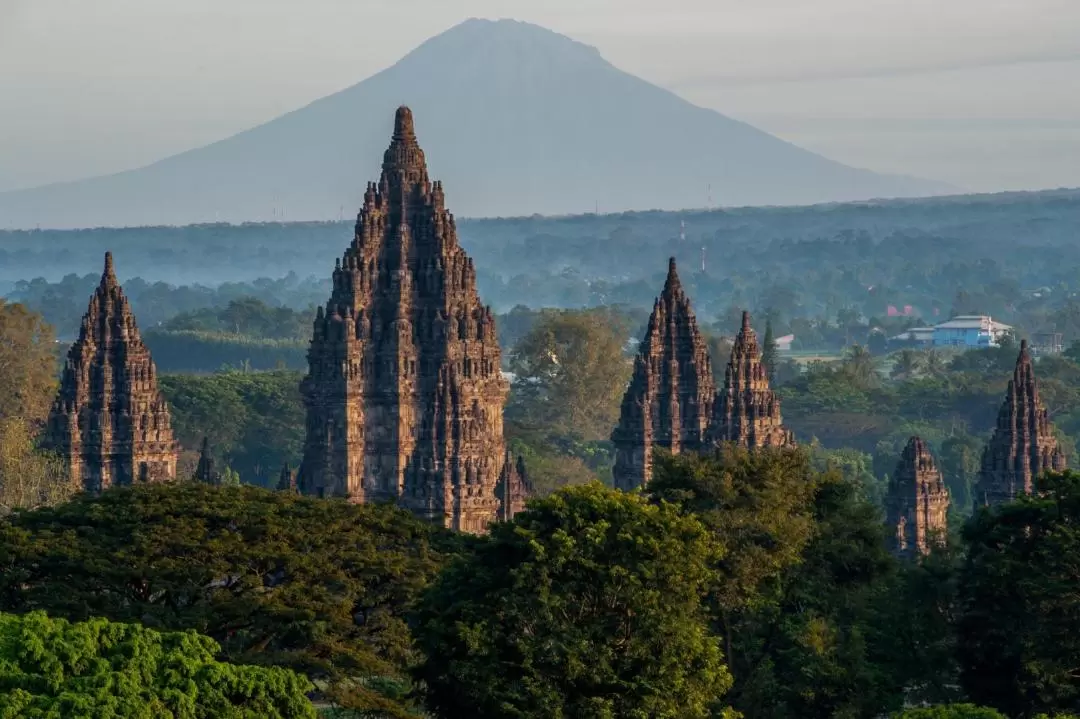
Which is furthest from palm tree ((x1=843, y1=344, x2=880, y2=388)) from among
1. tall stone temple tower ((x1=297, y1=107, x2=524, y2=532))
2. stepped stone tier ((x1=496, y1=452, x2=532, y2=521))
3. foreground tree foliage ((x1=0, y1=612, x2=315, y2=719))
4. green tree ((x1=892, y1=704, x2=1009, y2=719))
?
foreground tree foliage ((x1=0, y1=612, x2=315, y2=719))

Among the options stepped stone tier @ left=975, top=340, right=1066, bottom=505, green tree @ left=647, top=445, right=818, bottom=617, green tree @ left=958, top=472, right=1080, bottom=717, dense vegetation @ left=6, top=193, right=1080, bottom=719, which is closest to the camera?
dense vegetation @ left=6, top=193, right=1080, bottom=719

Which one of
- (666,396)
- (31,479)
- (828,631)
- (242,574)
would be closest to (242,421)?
(31,479)

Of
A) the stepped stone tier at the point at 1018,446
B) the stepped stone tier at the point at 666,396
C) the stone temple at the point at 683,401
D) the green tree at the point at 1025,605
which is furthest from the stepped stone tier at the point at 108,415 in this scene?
the green tree at the point at 1025,605

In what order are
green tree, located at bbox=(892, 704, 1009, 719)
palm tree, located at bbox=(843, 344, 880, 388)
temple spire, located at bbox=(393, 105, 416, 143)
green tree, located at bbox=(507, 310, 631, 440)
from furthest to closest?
palm tree, located at bbox=(843, 344, 880, 388) → green tree, located at bbox=(507, 310, 631, 440) → temple spire, located at bbox=(393, 105, 416, 143) → green tree, located at bbox=(892, 704, 1009, 719)

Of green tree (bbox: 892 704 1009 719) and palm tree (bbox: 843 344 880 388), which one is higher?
palm tree (bbox: 843 344 880 388)

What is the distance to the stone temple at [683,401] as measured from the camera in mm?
93688

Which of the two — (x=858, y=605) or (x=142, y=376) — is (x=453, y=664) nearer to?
(x=858, y=605)

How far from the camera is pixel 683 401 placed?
311ft

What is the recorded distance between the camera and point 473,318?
324ft

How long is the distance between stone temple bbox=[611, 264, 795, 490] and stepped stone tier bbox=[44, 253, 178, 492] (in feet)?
46.1

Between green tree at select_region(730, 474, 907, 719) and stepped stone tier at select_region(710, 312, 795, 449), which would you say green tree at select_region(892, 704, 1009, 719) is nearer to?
green tree at select_region(730, 474, 907, 719)

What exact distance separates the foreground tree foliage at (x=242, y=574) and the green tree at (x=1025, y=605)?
35.5 feet

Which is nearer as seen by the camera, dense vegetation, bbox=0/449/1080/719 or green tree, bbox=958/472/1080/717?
dense vegetation, bbox=0/449/1080/719

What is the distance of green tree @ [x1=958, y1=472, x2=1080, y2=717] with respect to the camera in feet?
186
